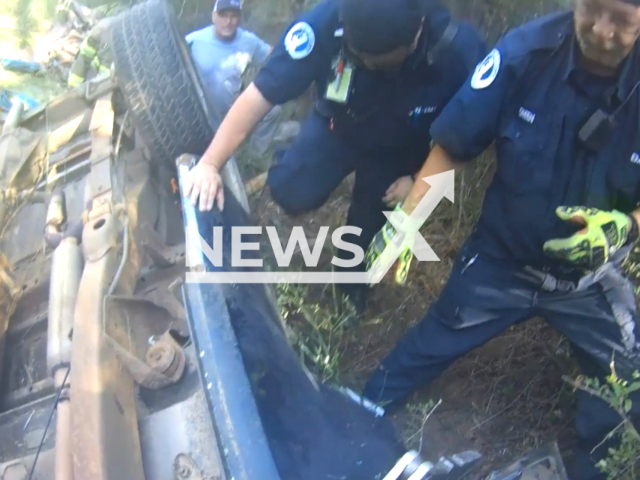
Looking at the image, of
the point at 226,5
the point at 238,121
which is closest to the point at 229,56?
the point at 226,5

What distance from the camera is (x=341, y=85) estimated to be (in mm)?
1988

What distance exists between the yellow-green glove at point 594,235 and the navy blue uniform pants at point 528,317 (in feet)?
0.57

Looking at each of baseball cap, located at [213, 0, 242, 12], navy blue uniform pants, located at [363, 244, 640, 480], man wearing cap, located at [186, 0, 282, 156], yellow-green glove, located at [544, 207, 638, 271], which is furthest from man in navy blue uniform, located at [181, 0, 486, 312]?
baseball cap, located at [213, 0, 242, 12]

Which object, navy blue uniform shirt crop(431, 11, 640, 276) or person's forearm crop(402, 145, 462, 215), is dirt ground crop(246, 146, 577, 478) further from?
navy blue uniform shirt crop(431, 11, 640, 276)

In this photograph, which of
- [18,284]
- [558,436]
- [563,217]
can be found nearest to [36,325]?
[18,284]

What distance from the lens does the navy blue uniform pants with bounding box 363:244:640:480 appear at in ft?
6.08

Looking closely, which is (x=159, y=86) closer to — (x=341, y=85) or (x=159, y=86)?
(x=159, y=86)

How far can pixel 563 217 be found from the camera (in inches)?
66.6

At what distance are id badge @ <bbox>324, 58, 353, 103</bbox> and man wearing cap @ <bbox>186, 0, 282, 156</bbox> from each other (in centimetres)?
128

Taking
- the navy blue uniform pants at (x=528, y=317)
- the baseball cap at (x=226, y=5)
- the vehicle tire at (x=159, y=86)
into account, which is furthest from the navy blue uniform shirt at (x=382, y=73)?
the baseball cap at (x=226, y=5)

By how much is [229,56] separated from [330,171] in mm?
1323

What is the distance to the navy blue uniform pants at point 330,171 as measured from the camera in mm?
2311

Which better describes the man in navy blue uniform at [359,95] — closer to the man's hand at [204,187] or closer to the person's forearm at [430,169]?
the man's hand at [204,187]

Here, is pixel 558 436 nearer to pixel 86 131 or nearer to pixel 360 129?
pixel 360 129
